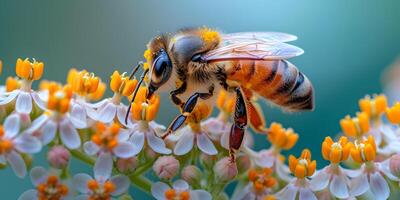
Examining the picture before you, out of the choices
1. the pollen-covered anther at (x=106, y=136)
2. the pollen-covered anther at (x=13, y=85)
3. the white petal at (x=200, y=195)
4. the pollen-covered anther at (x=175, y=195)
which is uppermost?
the pollen-covered anther at (x=13, y=85)

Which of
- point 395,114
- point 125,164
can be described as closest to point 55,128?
point 125,164

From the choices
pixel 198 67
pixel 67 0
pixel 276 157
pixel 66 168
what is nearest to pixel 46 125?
pixel 66 168

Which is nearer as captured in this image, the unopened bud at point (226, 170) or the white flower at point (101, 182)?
the white flower at point (101, 182)

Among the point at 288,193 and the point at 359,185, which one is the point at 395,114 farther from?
the point at 288,193

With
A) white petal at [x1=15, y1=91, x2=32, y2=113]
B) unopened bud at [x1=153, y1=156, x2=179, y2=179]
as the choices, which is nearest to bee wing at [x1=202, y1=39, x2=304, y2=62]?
unopened bud at [x1=153, y1=156, x2=179, y2=179]

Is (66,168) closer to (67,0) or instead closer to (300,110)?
(300,110)

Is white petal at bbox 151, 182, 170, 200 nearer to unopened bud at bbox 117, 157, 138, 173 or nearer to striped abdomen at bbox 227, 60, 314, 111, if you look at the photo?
unopened bud at bbox 117, 157, 138, 173

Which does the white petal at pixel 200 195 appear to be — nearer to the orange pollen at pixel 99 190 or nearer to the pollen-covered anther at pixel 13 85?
the orange pollen at pixel 99 190

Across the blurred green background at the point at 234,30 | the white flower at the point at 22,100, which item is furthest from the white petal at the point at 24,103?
the blurred green background at the point at 234,30
